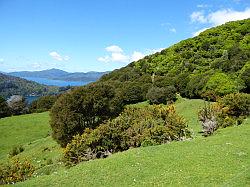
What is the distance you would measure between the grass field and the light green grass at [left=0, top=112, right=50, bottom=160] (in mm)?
31841

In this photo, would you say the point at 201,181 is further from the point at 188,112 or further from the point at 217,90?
the point at 217,90

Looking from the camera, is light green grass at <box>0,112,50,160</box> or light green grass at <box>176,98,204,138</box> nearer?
light green grass at <box>176,98,204,138</box>

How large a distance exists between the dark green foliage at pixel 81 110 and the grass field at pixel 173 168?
2274 cm

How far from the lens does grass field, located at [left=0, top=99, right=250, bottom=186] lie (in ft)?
64.2

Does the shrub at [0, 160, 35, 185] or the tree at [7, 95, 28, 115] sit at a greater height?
the shrub at [0, 160, 35, 185]

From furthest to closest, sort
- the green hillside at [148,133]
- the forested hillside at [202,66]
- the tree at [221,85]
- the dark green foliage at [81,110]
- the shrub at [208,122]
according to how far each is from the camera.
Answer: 1. the forested hillside at [202,66]
2. the tree at [221,85]
3. the dark green foliage at [81,110]
4. the shrub at [208,122]
5. the green hillside at [148,133]

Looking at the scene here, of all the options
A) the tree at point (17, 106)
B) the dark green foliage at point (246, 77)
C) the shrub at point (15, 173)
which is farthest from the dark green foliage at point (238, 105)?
the tree at point (17, 106)

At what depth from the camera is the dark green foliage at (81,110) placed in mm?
48375

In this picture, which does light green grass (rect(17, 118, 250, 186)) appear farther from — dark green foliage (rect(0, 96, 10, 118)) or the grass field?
dark green foliage (rect(0, 96, 10, 118))

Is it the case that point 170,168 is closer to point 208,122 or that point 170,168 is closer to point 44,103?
point 208,122

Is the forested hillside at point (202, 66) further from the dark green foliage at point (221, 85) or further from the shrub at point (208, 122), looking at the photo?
the shrub at point (208, 122)

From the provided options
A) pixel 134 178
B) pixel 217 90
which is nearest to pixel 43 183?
pixel 134 178

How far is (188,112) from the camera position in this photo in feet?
180

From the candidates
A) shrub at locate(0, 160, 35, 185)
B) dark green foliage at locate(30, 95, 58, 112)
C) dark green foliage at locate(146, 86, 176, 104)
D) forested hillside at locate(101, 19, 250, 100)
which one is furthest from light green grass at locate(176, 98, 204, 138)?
dark green foliage at locate(30, 95, 58, 112)
